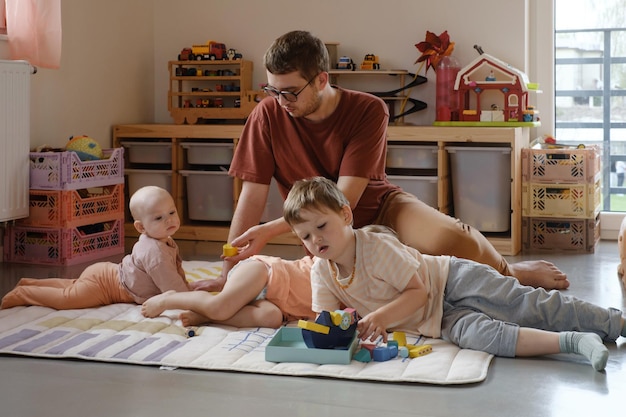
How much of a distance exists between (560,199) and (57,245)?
2.05 metres

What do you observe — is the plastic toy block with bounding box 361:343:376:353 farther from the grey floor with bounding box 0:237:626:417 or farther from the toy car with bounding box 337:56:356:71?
the toy car with bounding box 337:56:356:71

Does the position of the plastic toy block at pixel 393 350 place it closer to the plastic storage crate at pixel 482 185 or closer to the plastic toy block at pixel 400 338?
the plastic toy block at pixel 400 338

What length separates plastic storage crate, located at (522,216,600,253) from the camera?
362 cm

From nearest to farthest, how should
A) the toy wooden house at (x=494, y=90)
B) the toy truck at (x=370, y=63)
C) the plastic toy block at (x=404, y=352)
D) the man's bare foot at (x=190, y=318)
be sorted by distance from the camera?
the plastic toy block at (x=404, y=352) < the man's bare foot at (x=190, y=318) < the toy wooden house at (x=494, y=90) < the toy truck at (x=370, y=63)

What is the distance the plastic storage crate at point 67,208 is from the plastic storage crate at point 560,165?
1.76 meters

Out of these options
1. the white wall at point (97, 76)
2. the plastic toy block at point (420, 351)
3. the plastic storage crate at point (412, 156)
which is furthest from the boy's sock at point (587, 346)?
the white wall at point (97, 76)

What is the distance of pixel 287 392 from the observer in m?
1.77

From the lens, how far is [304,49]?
2.35 m

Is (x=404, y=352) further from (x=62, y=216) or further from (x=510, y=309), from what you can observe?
(x=62, y=216)

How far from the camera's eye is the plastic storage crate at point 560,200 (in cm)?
362

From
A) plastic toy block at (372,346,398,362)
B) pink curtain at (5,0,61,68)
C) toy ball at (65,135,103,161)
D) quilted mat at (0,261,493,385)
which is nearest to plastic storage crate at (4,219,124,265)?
toy ball at (65,135,103,161)

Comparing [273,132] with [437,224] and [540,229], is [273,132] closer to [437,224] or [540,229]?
[437,224]

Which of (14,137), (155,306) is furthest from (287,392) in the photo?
(14,137)

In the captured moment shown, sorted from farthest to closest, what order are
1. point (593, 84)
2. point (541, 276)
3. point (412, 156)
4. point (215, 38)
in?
1. point (215, 38)
2. point (593, 84)
3. point (412, 156)
4. point (541, 276)
